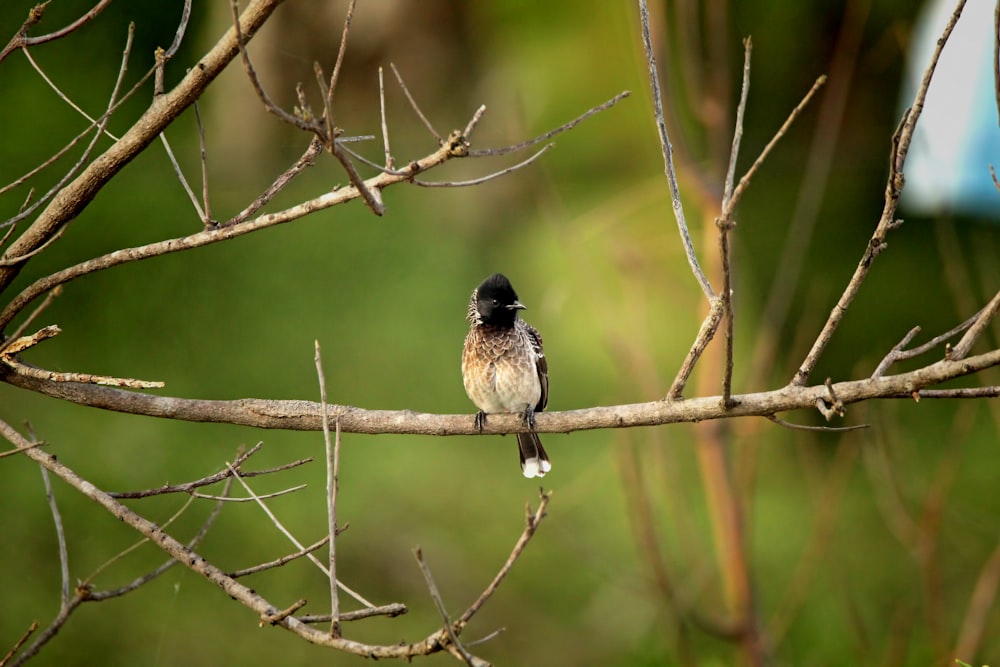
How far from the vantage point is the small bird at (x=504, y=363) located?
13.8 feet

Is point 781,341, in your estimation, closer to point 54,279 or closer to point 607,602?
point 607,602

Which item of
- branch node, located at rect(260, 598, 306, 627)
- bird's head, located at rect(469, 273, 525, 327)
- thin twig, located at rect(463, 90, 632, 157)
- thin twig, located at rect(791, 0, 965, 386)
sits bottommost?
branch node, located at rect(260, 598, 306, 627)

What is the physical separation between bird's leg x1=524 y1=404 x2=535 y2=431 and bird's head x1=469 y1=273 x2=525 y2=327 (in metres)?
0.43

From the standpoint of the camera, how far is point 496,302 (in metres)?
4.34

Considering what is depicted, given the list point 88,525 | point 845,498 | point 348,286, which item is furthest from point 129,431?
point 845,498

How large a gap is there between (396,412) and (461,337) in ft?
18.7

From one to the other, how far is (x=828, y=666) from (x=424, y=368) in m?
4.25

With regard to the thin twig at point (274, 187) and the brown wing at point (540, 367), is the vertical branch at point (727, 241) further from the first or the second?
the brown wing at point (540, 367)

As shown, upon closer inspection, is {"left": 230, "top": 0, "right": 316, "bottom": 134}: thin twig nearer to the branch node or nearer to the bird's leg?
the branch node

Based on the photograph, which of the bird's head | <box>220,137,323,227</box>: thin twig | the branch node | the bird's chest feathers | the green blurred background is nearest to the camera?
the branch node

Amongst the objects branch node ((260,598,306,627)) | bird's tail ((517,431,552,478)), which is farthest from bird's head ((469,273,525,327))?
branch node ((260,598,306,627))

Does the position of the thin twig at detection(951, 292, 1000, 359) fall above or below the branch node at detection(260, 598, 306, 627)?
above

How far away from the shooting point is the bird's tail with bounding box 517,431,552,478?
4.42m

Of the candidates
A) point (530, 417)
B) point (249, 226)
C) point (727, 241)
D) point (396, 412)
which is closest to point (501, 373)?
point (530, 417)
